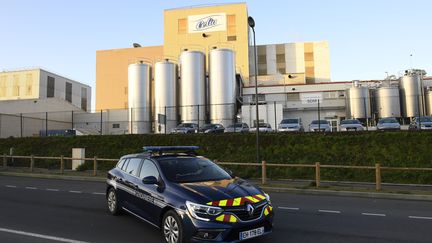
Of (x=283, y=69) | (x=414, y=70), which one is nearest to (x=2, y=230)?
(x=414, y=70)

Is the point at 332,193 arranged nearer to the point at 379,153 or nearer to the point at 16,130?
the point at 379,153

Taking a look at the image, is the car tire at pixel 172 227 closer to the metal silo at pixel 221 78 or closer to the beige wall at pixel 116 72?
the metal silo at pixel 221 78

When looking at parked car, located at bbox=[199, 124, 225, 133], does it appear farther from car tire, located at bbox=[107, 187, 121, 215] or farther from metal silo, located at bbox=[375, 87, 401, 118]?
car tire, located at bbox=[107, 187, 121, 215]

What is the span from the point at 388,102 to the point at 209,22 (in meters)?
30.0

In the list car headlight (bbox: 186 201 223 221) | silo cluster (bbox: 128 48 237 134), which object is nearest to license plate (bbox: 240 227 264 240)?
car headlight (bbox: 186 201 223 221)

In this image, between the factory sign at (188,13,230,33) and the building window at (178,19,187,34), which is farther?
the building window at (178,19,187,34)

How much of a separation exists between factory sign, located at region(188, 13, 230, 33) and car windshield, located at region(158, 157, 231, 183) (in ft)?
174

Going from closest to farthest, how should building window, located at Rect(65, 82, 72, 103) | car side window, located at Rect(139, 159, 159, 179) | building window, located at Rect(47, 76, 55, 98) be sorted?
car side window, located at Rect(139, 159, 159, 179)
building window, located at Rect(47, 76, 55, 98)
building window, located at Rect(65, 82, 72, 103)

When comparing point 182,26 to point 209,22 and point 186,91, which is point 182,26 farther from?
point 186,91

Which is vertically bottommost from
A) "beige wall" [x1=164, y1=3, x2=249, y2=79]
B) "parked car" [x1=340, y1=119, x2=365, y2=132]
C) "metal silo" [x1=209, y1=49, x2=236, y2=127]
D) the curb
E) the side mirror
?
the curb

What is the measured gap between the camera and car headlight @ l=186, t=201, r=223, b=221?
5.37m

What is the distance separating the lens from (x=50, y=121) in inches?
1758

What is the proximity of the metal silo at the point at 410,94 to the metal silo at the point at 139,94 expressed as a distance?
98.5ft

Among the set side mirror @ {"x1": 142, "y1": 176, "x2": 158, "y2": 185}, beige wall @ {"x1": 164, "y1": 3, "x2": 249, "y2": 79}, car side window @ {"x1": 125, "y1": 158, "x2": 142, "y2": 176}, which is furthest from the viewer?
beige wall @ {"x1": 164, "y1": 3, "x2": 249, "y2": 79}
